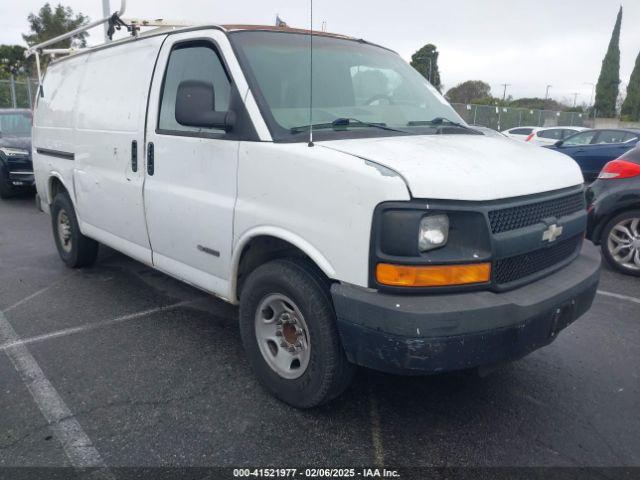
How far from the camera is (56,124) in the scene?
5.47 meters

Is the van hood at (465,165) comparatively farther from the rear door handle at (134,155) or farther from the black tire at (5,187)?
the black tire at (5,187)

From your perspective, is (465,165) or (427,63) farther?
(427,63)

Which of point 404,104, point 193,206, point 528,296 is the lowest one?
point 528,296

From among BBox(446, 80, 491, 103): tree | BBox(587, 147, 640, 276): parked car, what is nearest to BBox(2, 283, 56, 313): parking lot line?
BBox(587, 147, 640, 276): parked car

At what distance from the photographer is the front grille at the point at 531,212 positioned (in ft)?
8.45

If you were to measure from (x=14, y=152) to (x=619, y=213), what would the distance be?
1019 cm

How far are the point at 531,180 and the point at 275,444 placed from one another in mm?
1868

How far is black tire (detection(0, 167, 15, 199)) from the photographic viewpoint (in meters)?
10.3

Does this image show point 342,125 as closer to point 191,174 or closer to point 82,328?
point 191,174

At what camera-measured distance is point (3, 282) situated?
5.39m

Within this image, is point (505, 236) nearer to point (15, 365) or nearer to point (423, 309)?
point (423, 309)

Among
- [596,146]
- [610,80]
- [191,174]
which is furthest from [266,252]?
[610,80]

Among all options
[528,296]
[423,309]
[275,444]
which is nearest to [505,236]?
[528,296]

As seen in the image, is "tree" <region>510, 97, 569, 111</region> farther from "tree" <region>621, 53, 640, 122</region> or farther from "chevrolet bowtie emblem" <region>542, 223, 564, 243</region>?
"chevrolet bowtie emblem" <region>542, 223, 564, 243</region>
